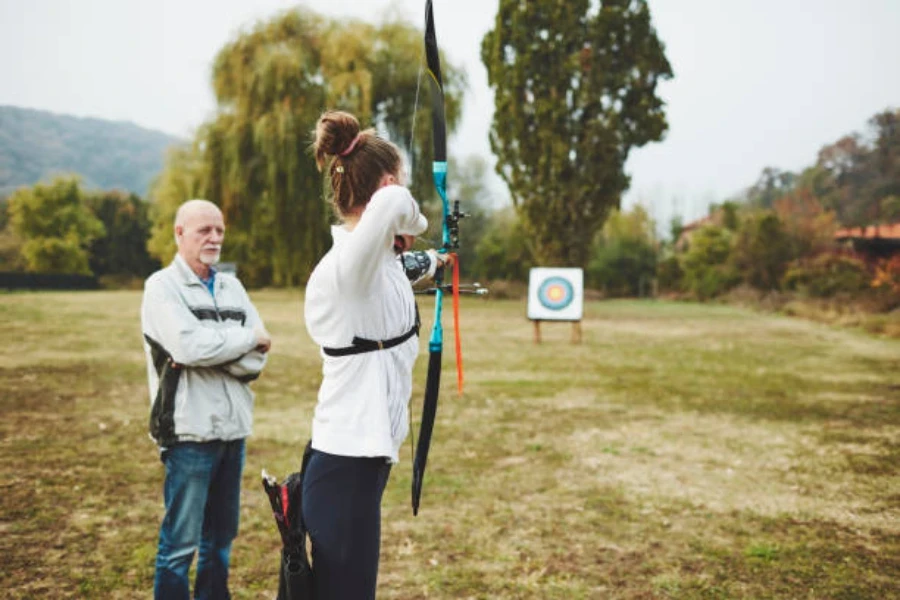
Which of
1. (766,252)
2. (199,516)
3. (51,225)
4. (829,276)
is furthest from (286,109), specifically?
(766,252)

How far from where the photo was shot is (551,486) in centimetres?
434

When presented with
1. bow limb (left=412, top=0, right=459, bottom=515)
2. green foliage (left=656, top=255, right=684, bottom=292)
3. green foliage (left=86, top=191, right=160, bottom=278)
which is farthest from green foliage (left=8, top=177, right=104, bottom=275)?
green foliage (left=656, top=255, right=684, bottom=292)

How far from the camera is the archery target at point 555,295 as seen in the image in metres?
13.5

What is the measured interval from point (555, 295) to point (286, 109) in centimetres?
942

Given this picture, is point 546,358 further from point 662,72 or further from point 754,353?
point 662,72

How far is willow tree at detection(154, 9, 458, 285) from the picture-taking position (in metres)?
18.7

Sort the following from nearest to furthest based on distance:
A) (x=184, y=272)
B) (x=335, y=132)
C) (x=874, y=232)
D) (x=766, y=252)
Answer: (x=335, y=132) → (x=184, y=272) → (x=874, y=232) → (x=766, y=252)

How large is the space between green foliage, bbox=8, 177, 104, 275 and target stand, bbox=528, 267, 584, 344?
661 inches

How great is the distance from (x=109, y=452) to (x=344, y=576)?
3.98 metres

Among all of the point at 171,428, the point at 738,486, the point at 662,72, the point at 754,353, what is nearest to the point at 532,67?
the point at 662,72

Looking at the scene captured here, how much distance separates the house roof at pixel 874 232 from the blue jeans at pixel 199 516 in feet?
93.3

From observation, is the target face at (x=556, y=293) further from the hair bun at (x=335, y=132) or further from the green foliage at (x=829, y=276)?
the green foliage at (x=829, y=276)

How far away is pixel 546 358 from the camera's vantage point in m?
11.0

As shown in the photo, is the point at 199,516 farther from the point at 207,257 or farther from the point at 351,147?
the point at 351,147
